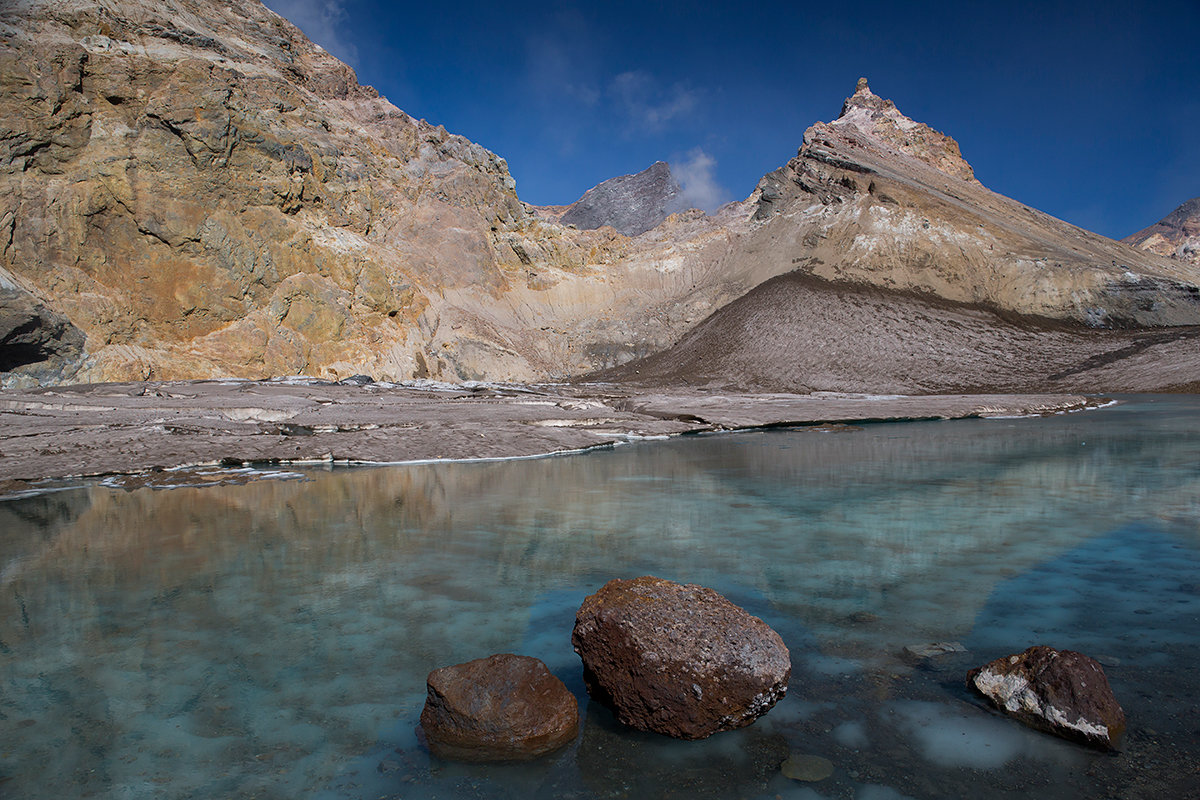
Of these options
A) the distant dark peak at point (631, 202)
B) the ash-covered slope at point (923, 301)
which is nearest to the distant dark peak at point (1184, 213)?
the distant dark peak at point (631, 202)

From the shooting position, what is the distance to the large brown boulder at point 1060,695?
11.4 feet

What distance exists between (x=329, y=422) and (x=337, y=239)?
30953mm

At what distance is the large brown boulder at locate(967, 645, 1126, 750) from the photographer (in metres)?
3.49

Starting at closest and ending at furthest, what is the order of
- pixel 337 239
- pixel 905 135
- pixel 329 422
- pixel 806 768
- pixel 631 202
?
pixel 806 768 < pixel 329 422 < pixel 337 239 < pixel 905 135 < pixel 631 202

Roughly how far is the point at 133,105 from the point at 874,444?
151 ft

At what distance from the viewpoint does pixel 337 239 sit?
45.6 meters

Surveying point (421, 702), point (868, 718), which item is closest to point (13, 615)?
point (421, 702)

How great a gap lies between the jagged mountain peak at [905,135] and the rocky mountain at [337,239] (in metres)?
11.5

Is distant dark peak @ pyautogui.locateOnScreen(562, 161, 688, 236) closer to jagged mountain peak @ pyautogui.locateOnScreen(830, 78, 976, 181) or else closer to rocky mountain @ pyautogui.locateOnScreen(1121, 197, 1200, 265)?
jagged mountain peak @ pyautogui.locateOnScreen(830, 78, 976, 181)

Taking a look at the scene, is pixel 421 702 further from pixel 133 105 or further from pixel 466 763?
pixel 133 105

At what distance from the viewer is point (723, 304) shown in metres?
56.5

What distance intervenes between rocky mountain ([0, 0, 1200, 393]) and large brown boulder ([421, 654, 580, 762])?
3935 centimetres

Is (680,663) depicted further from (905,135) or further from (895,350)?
(905,135)

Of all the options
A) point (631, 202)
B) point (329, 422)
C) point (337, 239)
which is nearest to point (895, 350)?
point (337, 239)
